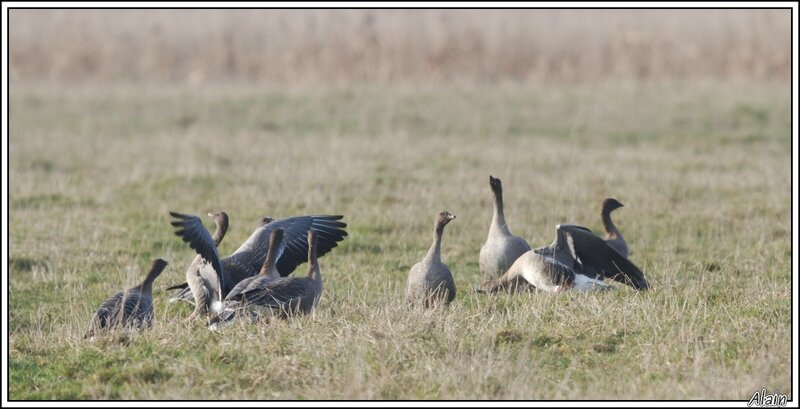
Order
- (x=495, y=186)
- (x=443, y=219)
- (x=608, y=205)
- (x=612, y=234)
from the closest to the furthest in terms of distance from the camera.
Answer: (x=443, y=219), (x=495, y=186), (x=612, y=234), (x=608, y=205)

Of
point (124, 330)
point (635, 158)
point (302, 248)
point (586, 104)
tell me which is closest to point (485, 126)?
point (586, 104)

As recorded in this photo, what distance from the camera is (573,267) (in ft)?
31.3

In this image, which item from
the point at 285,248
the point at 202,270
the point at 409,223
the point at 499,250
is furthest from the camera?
the point at 409,223

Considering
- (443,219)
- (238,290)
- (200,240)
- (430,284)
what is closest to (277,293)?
(238,290)

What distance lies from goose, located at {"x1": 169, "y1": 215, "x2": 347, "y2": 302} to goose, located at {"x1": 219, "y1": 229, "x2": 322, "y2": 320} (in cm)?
53

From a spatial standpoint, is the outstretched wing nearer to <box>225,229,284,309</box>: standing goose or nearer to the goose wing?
<box>225,229,284,309</box>: standing goose

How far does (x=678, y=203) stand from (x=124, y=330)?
8.46 metres

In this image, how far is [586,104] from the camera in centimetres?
2233

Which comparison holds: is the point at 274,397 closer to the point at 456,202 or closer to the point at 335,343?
the point at 335,343

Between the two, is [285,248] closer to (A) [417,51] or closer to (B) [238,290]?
(B) [238,290]

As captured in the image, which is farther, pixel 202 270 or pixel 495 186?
pixel 495 186

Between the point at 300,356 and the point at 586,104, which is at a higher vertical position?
the point at 586,104

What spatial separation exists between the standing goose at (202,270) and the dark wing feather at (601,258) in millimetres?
2897

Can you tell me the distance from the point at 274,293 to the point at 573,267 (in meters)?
2.85
